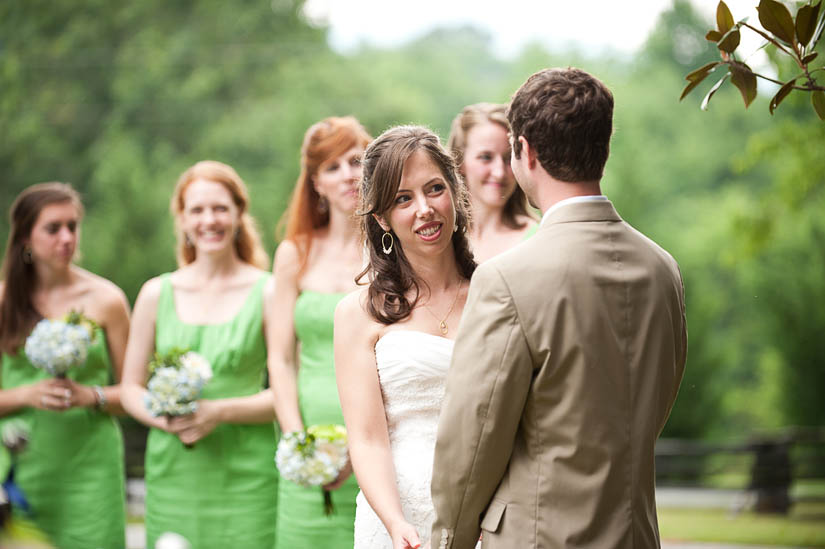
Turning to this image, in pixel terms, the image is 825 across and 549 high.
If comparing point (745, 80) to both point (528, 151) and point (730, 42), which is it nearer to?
point (730, 42)

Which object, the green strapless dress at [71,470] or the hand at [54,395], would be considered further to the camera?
the green strapless dress at [71,470]

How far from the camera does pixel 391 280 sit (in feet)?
11.8

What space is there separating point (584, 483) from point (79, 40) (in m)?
27.8

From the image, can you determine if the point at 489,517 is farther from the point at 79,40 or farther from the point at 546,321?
the point at 79,40

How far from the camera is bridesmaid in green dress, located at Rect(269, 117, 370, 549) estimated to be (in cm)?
501

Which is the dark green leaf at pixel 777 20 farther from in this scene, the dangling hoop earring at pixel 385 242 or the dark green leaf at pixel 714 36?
the dangling hoop earring at pixel 385 242

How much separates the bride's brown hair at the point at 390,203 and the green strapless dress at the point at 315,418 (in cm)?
148

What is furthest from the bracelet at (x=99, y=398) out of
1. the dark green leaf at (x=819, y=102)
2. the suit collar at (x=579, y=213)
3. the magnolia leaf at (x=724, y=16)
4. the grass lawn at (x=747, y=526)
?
the grass lawn at (x=747, y=526)

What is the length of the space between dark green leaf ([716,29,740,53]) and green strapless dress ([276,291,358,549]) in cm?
265

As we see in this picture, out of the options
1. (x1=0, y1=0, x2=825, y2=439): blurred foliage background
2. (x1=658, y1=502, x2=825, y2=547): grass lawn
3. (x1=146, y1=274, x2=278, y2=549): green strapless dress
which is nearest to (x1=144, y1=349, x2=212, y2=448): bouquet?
(x1=146, y1=274, x2=278, y2=549): green strapless dress

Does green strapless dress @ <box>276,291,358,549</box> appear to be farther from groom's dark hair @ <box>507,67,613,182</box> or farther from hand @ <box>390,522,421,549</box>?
groom's dark hair @ <box>507,67,613,182</box>

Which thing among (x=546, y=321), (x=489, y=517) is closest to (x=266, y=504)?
(x=489, y=517)

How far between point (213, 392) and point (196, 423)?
0.79 ft

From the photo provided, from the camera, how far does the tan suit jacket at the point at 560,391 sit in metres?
2.61
